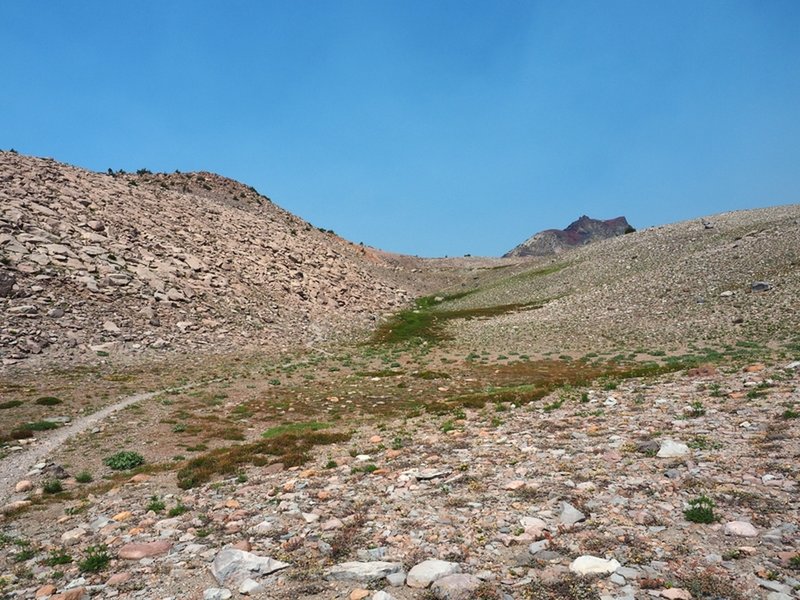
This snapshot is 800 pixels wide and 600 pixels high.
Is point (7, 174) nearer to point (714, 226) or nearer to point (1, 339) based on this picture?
point (1, 339)

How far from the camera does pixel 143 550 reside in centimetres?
1052

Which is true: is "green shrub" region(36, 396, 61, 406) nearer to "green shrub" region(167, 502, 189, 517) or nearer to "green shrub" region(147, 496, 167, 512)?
"green shrub" region(147, 496, 167, 512)

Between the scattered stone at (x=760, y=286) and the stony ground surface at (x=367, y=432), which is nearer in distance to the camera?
the stony ground surface at (x=367, y=432)

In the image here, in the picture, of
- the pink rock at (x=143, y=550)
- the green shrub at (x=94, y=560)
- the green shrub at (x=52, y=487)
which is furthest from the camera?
the green shrub at (x=52, y=487)

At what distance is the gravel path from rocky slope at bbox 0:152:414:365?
14.5 metres

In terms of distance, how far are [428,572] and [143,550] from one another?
21.3 feet

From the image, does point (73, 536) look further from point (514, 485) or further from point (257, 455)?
point (514, 485)

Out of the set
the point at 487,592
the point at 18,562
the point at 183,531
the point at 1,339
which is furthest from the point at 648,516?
the point at 1,339

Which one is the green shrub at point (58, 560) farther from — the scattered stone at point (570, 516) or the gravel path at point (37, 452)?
the scattered stone at point (570, 516)

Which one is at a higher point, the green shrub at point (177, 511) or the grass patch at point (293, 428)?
the grass patch at point (293, 428)

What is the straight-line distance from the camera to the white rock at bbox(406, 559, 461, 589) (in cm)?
812

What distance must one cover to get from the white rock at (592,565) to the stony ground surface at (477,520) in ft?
0.11

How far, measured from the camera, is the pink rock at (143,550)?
1036 centimetres

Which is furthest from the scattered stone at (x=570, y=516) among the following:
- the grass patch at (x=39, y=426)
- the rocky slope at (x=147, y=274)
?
the rocky slope at (x=147, y=274)
